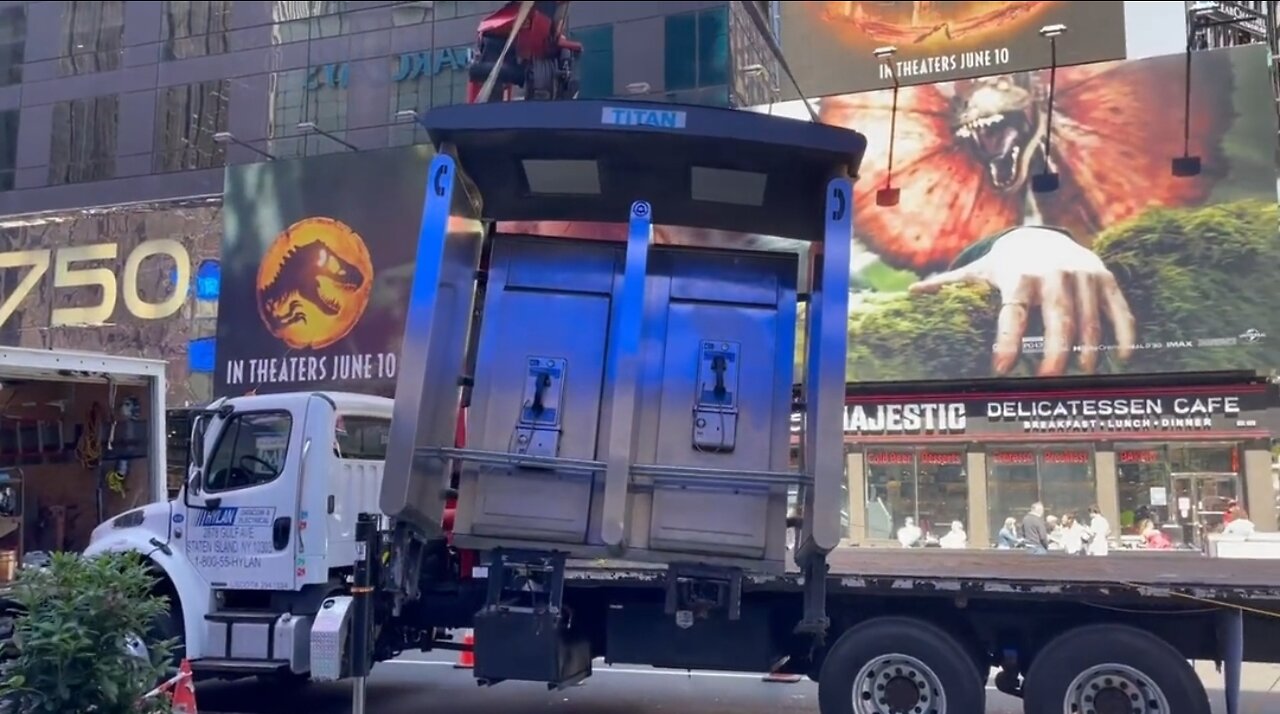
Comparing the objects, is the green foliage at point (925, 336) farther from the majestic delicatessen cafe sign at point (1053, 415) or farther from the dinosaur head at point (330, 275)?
the dinosaur head at point (330, 275)

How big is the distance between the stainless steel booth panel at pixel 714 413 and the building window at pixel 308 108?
88.8 ft

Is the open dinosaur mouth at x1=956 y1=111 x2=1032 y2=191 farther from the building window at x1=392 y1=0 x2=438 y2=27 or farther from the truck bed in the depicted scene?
the building window at x1=392 y1=0 x2=438 y2=27

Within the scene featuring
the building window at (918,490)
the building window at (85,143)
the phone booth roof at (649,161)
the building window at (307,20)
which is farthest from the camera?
the building window at (85,143)

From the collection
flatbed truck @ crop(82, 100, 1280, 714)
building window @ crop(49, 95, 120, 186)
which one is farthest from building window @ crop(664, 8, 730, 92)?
flatbed truck @ crop(82, 100, 1280, 714)

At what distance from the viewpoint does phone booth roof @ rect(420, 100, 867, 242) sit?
6.44 metres

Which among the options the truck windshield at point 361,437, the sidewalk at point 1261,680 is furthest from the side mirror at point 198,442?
the sidewalk at point 1261,680

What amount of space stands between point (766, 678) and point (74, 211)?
27157 millimetres

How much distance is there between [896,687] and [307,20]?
30.8 metres

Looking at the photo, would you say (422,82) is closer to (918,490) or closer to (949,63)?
(949,63)

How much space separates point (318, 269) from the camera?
27.3m

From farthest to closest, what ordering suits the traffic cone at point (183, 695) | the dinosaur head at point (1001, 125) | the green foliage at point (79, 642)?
1. the dinosaur head at point (1001, 125)
2. the traffic cone at point (183, 695)
3. the green foliage at point (79, 642)

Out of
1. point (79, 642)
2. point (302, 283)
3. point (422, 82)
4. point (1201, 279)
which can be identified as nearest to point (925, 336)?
point (1201, 279)

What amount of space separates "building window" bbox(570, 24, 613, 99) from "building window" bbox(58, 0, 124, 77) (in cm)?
1521

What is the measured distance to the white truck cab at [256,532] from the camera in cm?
828
